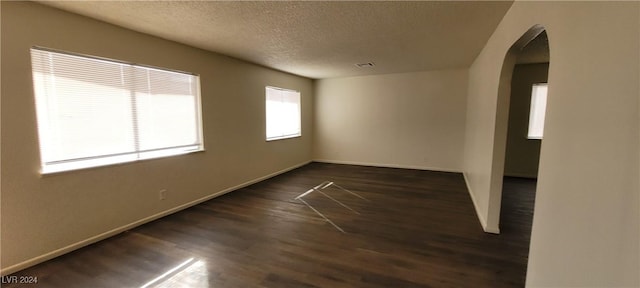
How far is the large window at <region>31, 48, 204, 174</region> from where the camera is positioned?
7.78 ft

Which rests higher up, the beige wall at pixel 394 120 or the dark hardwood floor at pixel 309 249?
the beige wall at pixel 394 120

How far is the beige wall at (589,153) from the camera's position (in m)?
0.83

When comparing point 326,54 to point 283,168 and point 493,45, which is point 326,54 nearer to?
point 493,45

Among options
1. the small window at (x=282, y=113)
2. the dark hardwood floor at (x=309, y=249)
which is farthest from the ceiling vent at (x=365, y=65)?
the dark hardwood floor at (x=309, y=249)

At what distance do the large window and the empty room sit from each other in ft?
0.05

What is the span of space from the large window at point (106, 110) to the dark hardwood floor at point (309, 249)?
3.01 feet

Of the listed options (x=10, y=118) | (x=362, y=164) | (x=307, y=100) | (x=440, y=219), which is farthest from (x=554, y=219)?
(x=307, y=100)

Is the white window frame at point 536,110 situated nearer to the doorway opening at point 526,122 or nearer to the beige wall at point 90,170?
the doorway opening at point 526,122

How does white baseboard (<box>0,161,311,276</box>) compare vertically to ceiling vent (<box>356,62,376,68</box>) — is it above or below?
below

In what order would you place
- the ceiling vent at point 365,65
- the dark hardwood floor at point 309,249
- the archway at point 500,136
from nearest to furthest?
the dark hardwood floor at point 309,249
the archway at point 500,136
the ceiling vent at point 365,65

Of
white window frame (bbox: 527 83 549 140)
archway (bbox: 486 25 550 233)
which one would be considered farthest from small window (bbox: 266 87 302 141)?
white window frame (bbox: 527 83 549 140)

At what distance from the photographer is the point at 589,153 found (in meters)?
1.06

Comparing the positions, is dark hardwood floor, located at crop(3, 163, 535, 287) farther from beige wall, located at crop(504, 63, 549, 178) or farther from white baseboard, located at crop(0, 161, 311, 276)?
beige wall, located at crop(504, 63, 549, 178)

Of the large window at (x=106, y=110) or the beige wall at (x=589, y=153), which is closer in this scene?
the beige wall at (x=589, y=153)
